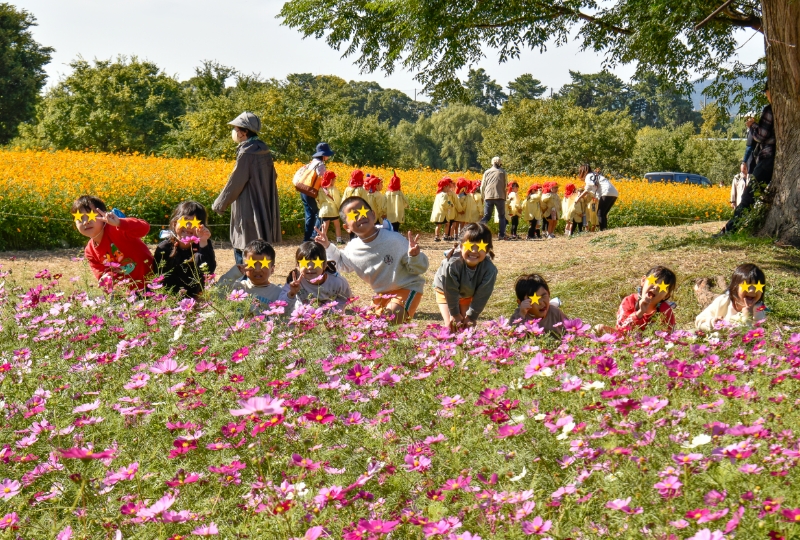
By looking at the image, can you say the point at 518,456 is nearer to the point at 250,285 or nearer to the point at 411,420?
the point at 411,420

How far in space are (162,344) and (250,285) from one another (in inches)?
48.3

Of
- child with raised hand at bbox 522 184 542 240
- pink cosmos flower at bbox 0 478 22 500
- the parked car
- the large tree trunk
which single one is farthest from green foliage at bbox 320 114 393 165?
pink cosmos flower at bbox 0 478 22 500

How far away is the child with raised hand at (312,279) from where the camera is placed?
472cm

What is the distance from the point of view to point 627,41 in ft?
35.6

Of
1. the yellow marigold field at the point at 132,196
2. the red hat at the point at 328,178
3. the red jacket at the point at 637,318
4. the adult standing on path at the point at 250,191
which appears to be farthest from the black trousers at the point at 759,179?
the yellow marigold field at the point at 132,196

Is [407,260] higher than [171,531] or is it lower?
higher

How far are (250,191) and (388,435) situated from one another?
18.3 feet

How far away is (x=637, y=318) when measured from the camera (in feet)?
15.9

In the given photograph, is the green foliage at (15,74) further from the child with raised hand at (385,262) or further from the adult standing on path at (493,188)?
the child with raised hand at (385,262)

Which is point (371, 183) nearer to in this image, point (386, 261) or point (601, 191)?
point (601, 191)

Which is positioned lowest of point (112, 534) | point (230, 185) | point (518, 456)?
point (112, 534)

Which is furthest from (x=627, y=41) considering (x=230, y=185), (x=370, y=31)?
(x=230, y=185)

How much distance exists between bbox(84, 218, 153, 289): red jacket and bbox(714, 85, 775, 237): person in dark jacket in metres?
7.32

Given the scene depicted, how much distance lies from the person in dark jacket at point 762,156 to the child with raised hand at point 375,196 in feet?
20.2
